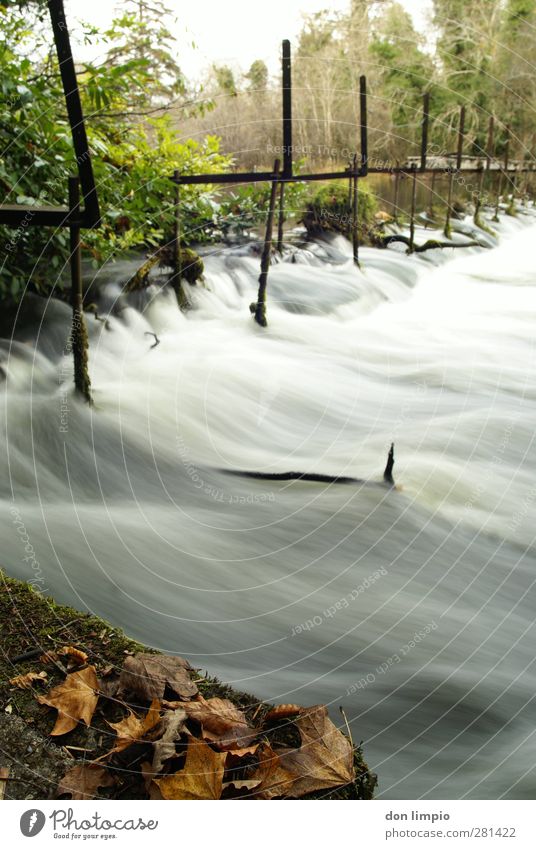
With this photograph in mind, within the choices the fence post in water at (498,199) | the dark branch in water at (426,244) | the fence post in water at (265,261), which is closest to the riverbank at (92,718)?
the fence post in water at (265,261)

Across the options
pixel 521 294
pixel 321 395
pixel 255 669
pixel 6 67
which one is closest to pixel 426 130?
pixel 521 294

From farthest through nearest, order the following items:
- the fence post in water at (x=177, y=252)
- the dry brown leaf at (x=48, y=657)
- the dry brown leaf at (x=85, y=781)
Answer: the fence post in water at (x=177, y=252) → the dry brown leaf at (x=48, y=657) → the dry brown leaf at (x=85, y=781)

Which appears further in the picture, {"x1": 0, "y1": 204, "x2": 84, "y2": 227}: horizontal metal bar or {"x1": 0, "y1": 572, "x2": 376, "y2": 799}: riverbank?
{"x1": 0, "y1": 204, "x2": 84, "y2": 227}: horizontal metal bar

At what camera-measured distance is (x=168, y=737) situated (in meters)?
1.01

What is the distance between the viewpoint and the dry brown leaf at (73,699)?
3.32 feet

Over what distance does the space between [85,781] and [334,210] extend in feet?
3.35

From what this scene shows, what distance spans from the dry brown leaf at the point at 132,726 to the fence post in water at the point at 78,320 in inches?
24.1

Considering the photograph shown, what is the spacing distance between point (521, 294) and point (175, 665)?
91cm

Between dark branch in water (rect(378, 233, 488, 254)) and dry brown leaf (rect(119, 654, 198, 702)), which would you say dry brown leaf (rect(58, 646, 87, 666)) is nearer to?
dry brown leaf (rect(119, 654, 198, 702))

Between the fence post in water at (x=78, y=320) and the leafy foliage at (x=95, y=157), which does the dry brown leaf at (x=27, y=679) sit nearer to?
the fence post in water at (x=78, y=320)

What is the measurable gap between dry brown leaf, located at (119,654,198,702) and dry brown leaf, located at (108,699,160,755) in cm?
3

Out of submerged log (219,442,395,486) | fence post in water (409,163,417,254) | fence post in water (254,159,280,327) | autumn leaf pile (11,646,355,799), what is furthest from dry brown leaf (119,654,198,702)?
fence post in water (409,163,417,254)

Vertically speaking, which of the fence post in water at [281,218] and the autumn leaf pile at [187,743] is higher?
the fence post in water at [281,218]

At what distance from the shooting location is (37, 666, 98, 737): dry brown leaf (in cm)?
101
